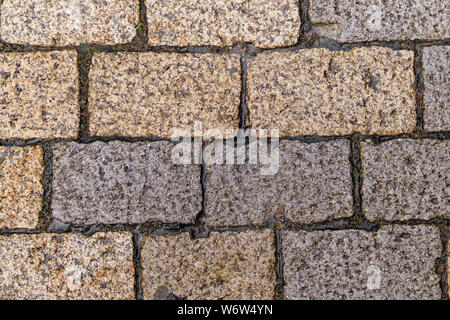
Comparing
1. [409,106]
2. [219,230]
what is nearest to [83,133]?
[219,230]

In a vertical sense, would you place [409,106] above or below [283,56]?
below

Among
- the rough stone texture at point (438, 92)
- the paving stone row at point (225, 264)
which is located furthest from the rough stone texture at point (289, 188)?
the rough stone texture at point (438, 92)

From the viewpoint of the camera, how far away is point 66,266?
227cm

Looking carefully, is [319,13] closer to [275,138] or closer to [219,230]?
[275,138]

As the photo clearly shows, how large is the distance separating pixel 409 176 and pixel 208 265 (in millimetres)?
1284

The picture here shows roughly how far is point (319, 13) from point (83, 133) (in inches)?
61.6

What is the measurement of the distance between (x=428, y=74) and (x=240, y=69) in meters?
1.11

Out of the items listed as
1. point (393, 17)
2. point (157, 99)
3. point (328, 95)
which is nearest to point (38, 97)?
point (157, 99)

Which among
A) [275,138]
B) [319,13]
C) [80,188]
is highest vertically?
[319,13]

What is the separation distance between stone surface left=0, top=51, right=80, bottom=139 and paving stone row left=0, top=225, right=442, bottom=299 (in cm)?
62

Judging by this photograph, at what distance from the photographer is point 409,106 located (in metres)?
2.28

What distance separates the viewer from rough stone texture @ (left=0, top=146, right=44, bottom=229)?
227 centimetres

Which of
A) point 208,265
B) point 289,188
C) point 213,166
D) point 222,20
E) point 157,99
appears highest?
point 222,20

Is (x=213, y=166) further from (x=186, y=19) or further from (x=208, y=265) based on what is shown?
(x=186, y=19)
